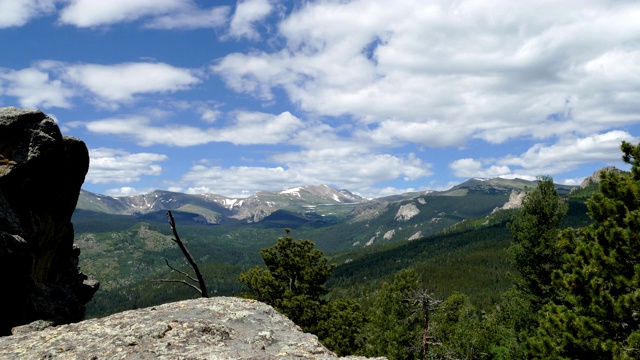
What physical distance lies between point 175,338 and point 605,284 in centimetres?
1720

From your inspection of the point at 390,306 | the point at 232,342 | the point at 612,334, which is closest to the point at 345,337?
the point at 390,306

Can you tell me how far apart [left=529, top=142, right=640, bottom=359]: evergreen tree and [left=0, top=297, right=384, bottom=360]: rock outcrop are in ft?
37.8

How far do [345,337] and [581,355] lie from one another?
19047mm

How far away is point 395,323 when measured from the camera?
40.8 m

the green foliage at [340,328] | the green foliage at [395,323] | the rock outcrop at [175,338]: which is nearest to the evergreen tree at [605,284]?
the rock outcrop at [175,338]

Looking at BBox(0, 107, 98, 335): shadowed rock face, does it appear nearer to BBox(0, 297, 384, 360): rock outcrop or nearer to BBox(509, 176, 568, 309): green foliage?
BBox(0, 297, 384, 360): rock outcrop

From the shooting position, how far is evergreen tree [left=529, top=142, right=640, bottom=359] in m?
15.4

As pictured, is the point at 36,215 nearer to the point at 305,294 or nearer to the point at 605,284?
the point at 305,294

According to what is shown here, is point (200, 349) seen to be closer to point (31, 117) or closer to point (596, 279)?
point (596, 279)

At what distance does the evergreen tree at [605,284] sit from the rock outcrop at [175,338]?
11529 millimetres

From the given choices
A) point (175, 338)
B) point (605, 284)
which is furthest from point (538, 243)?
point (175, 338)

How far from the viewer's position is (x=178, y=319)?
1297cm

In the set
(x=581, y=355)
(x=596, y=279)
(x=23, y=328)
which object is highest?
(x=596, y=279)

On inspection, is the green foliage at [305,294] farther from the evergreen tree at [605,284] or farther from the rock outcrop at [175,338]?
the rock outcrop at [175,338]
